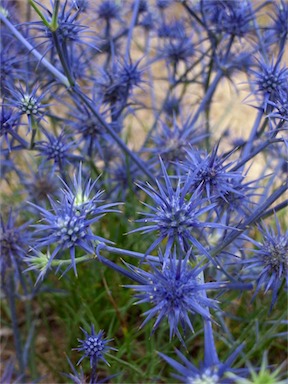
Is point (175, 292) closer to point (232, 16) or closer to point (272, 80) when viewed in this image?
point (272, 80)

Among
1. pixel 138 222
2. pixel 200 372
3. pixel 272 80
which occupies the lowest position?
pixel 200 372

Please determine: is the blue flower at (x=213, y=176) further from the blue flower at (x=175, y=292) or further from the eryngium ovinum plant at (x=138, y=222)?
the blue flower at (x=175, y=292)

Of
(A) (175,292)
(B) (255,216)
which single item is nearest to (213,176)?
(B) (255,216)

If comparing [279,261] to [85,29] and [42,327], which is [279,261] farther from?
[42,327]

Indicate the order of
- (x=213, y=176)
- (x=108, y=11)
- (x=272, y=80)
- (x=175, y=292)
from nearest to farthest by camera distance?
(x=175, y=292) < (x=213, y=176) < (x=272, y=80) < (x=108, y=11)

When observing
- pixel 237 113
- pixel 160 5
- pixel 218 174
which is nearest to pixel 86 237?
pixel 218 174

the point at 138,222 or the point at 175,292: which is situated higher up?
the point at 138,222

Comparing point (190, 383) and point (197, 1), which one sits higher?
point (197, 1)

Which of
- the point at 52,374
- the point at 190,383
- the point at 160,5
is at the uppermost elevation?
the point at 160,5

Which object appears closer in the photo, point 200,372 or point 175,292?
point 200,372
